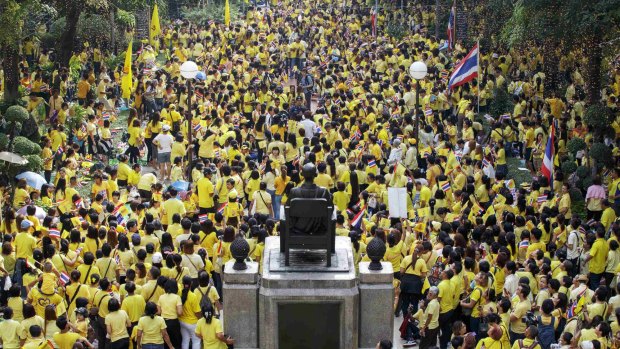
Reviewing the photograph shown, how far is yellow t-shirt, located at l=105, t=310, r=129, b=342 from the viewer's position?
51.4 feet

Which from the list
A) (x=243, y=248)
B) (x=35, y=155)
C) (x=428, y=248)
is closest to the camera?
(x=243, y=248)

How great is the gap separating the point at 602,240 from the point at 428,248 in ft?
9.90

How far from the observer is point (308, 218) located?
14.8 metres

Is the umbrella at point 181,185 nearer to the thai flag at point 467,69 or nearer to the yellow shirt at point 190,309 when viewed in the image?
the yellow shirt at point 190,309

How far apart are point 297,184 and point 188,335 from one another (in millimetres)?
6916

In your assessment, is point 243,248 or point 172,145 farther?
point 172,145

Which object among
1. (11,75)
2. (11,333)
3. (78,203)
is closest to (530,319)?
(11,333)

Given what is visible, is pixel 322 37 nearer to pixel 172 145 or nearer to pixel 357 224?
pixel 172 145

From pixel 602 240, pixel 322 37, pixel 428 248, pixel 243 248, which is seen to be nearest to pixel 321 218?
pixel 243 248

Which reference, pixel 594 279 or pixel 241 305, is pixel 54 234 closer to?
pixel 241 305

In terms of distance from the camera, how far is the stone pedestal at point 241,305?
584 inches

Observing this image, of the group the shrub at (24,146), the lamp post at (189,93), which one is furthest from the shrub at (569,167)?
the shrub at (24,146)

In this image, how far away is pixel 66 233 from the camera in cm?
1923

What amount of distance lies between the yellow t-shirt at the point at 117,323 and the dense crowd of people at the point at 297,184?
20mm
